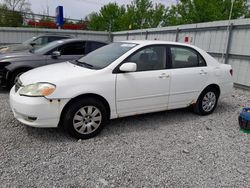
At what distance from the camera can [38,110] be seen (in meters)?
2.80

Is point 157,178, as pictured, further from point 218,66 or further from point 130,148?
point 218,66

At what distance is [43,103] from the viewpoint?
9.21ft

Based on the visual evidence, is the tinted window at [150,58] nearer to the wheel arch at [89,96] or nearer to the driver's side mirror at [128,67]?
the driver's side mirror at [128,67]

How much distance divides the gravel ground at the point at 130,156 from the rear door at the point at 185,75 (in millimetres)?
486

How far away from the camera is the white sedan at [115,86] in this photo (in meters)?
2.89

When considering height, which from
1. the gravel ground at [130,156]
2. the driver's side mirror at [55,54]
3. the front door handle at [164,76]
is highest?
the driver's side mirror at [55,54]

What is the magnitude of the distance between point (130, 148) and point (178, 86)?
1568 millimetres

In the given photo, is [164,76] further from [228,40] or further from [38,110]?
[228,40]

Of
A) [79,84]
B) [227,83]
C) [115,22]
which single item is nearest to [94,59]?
[79,84]

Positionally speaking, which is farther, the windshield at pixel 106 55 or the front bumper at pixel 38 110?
the windshield at pixel 106 55

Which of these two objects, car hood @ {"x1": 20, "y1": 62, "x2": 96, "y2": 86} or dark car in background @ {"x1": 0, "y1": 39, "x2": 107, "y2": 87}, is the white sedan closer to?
car hood @ {"x1": 20, "y1": 62, "x2": 96, "y2": 86}

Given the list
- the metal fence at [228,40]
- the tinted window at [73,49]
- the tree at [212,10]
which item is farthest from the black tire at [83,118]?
the tree at [212,10]

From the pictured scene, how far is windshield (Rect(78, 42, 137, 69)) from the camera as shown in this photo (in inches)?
134

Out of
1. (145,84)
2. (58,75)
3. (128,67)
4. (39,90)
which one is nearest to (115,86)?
(128,67)
